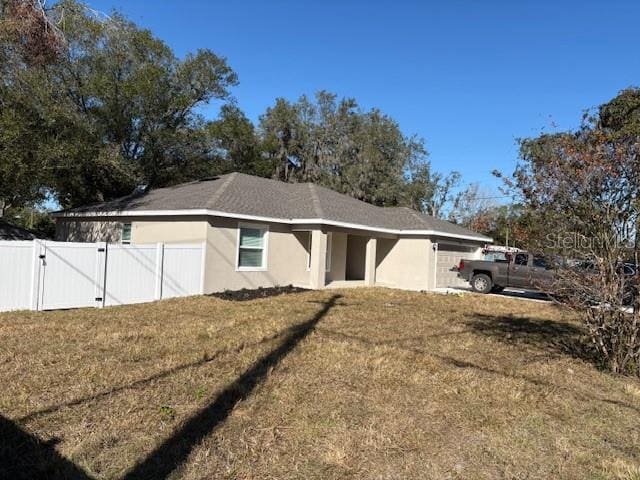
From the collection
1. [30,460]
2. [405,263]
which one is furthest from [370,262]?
[30,460]

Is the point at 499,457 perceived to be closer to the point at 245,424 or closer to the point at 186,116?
the point at 245,424

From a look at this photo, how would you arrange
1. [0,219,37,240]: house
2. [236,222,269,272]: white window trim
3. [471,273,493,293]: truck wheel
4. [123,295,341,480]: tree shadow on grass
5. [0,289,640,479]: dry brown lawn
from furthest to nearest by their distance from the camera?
1. [0,219,37,240]: house
2. [471,273,493,293]: truck wheel
3. [236,222,269,272]: white window trim
4. [0,289,640,479]: dry brown lawn
5. [123,295,341,480]: tree shadow on grass

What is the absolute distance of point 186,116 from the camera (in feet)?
74.9

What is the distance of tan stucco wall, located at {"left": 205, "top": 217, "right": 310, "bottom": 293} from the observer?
1430cm

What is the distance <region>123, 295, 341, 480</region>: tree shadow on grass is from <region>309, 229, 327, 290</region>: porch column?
360 inches

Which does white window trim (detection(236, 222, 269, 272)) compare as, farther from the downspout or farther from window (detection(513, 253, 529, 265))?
window (detection(513, 253, 529, 265))

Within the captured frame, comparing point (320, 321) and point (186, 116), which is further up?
point (186, 116)

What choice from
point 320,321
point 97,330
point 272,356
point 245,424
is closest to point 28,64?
point 97,330

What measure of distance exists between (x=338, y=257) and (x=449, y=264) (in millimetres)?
4791

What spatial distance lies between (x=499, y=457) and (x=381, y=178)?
3232 centimetres

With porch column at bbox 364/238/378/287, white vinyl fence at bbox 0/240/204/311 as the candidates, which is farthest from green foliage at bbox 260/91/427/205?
white vinyl fence at bbox 0/240/204/311

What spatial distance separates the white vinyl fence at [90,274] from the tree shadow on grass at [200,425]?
18.8ft

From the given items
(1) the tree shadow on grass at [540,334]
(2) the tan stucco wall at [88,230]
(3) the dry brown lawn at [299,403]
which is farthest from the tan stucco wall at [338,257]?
(3) the dry brown lawn at [299,403]

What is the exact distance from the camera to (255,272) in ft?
51.5
